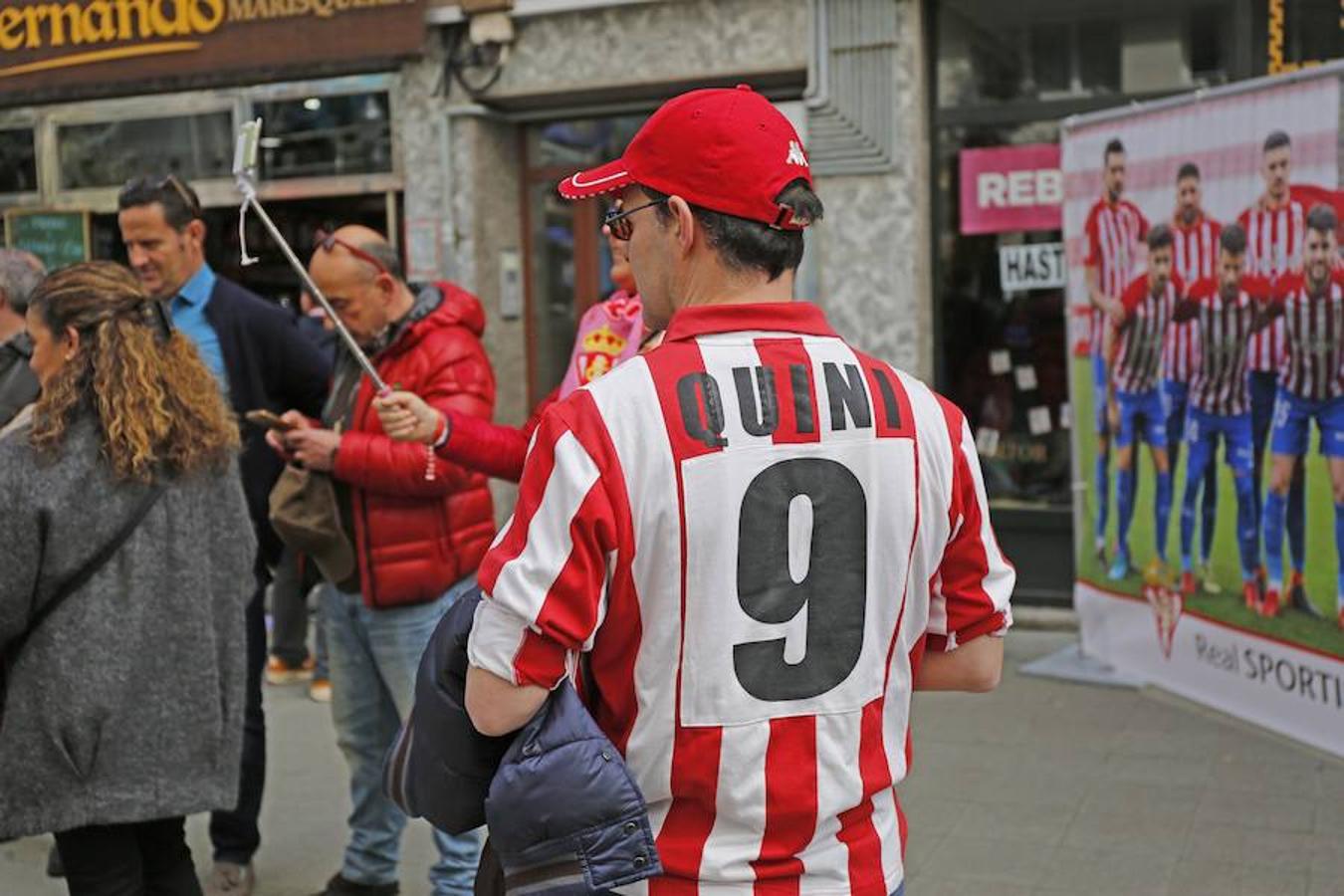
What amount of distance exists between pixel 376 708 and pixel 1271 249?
3.26 metres

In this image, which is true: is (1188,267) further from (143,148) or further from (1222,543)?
(143,148)

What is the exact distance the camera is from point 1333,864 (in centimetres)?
461

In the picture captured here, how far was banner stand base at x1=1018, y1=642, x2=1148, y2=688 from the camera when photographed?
6.74 meters

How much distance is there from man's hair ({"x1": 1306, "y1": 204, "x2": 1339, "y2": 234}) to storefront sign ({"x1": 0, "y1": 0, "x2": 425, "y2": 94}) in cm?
533

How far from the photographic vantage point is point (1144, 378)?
5941 mm

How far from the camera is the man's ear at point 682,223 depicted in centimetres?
199

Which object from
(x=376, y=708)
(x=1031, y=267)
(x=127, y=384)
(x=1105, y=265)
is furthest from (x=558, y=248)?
(x=127, y=384)

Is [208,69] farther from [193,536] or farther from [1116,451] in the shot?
[193,536]

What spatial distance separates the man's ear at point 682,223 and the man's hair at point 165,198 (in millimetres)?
2976

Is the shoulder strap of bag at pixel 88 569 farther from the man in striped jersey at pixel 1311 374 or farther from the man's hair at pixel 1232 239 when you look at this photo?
the man's hair at pixel 1232 239

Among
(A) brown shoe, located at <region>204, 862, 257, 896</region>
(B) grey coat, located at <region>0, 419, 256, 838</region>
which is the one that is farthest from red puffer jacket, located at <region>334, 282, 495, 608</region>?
(A) brown shoe, located at <region>204, 862, 257, 896</region>

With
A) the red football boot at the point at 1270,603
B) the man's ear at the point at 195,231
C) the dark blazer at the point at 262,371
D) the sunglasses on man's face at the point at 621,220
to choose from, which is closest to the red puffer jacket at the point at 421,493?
the dark blazer at the point at 262,371

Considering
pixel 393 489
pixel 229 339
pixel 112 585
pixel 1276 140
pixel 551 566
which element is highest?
pixel 1276 140

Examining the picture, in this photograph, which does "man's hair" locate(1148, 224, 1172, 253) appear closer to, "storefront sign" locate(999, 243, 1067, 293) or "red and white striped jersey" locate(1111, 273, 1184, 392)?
"red and white striped jersey" locate(1111, 273, 1184, 392)
